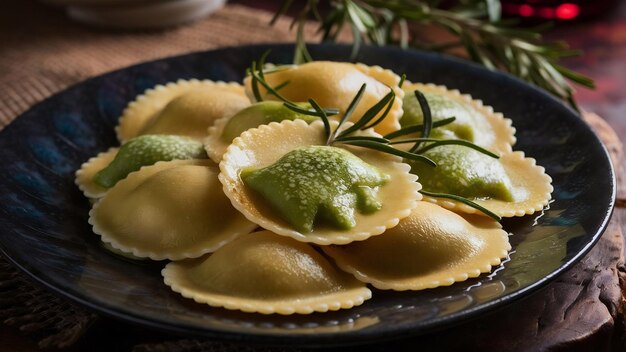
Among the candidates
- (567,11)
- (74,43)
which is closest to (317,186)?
(74,43)

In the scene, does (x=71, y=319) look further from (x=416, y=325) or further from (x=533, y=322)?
(x=533, y=322)

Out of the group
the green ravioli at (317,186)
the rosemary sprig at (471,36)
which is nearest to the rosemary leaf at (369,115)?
the green ravioli at (317,186)

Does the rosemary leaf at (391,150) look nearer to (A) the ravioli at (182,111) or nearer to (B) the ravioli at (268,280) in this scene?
(B) the ravioli at (268,280)

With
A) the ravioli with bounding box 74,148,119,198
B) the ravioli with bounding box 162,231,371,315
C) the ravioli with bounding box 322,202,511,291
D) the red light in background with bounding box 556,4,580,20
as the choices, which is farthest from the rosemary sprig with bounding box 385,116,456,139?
the red light in background with bounding box 556,4,580,20

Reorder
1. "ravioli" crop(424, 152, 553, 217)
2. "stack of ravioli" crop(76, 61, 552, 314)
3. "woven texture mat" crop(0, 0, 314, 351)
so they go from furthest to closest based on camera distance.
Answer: "woven texture mat" crop(0, 0, 314, 351)
"ravioli" crop(424, 152, 553, 217)
"stack of ravioli" crop(76, 61, 552, 314)

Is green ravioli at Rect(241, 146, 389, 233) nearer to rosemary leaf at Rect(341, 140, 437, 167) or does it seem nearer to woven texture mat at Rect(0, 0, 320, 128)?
rosemary leaf at Rect(341, 140, 437, 167)
